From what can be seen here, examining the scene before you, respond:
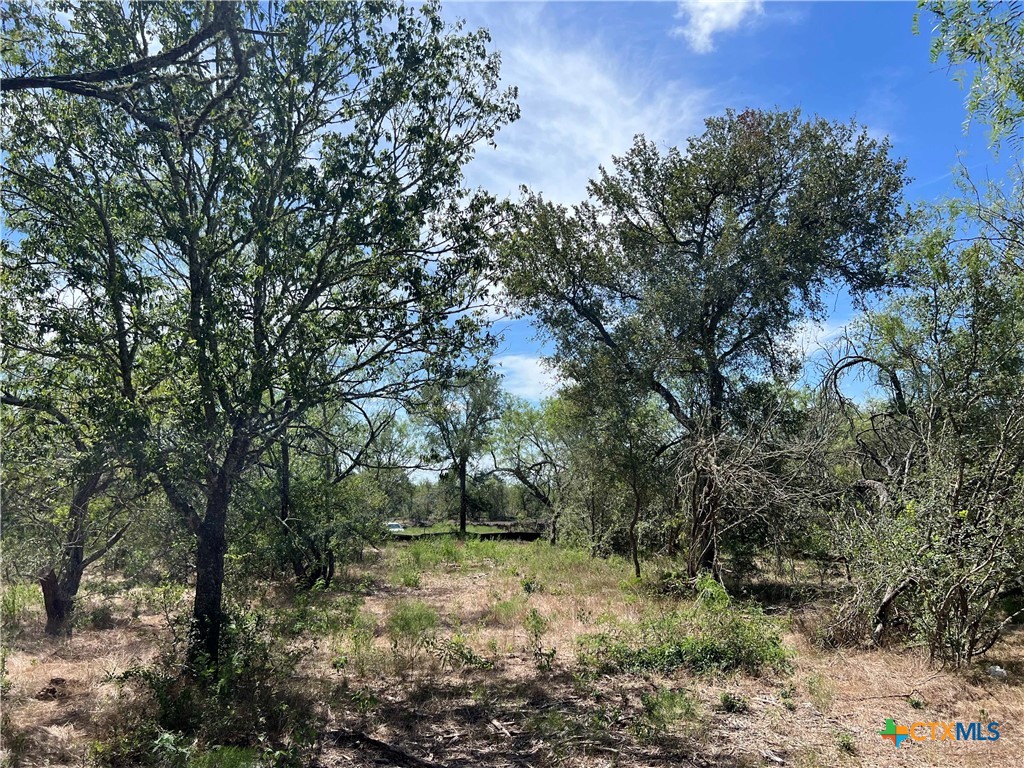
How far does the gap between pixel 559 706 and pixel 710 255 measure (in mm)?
9922

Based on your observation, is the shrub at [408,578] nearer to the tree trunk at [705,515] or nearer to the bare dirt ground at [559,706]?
the bare dirt ground at [559,706]

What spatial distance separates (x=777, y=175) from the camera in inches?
523

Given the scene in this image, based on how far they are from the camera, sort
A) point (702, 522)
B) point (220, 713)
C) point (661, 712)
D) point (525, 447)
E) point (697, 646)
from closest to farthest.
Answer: point (220, 713), point (661, 712), point (697, 646), point (702, 522), point (525, 447)

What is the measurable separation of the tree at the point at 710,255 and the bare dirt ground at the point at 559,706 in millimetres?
4981

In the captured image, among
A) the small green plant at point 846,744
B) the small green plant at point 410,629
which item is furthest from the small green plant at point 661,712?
the small green plant at point 410,629

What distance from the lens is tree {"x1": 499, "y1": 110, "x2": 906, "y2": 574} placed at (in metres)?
12.3

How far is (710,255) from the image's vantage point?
41.2 ft

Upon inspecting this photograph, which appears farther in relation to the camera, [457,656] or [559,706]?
[457,656]

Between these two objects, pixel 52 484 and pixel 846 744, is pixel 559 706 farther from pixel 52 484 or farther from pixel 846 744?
pixel 52 484

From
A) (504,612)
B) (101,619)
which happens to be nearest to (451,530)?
(504,612)

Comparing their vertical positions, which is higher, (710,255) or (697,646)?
(710,255)

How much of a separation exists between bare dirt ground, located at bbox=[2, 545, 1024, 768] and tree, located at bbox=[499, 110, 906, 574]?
4.98 meters

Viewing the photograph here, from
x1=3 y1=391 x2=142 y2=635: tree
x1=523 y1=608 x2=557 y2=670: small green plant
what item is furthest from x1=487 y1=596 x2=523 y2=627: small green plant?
x1=3 y1=391 x2=142 y2=635: tree

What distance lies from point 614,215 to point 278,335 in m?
10.6
